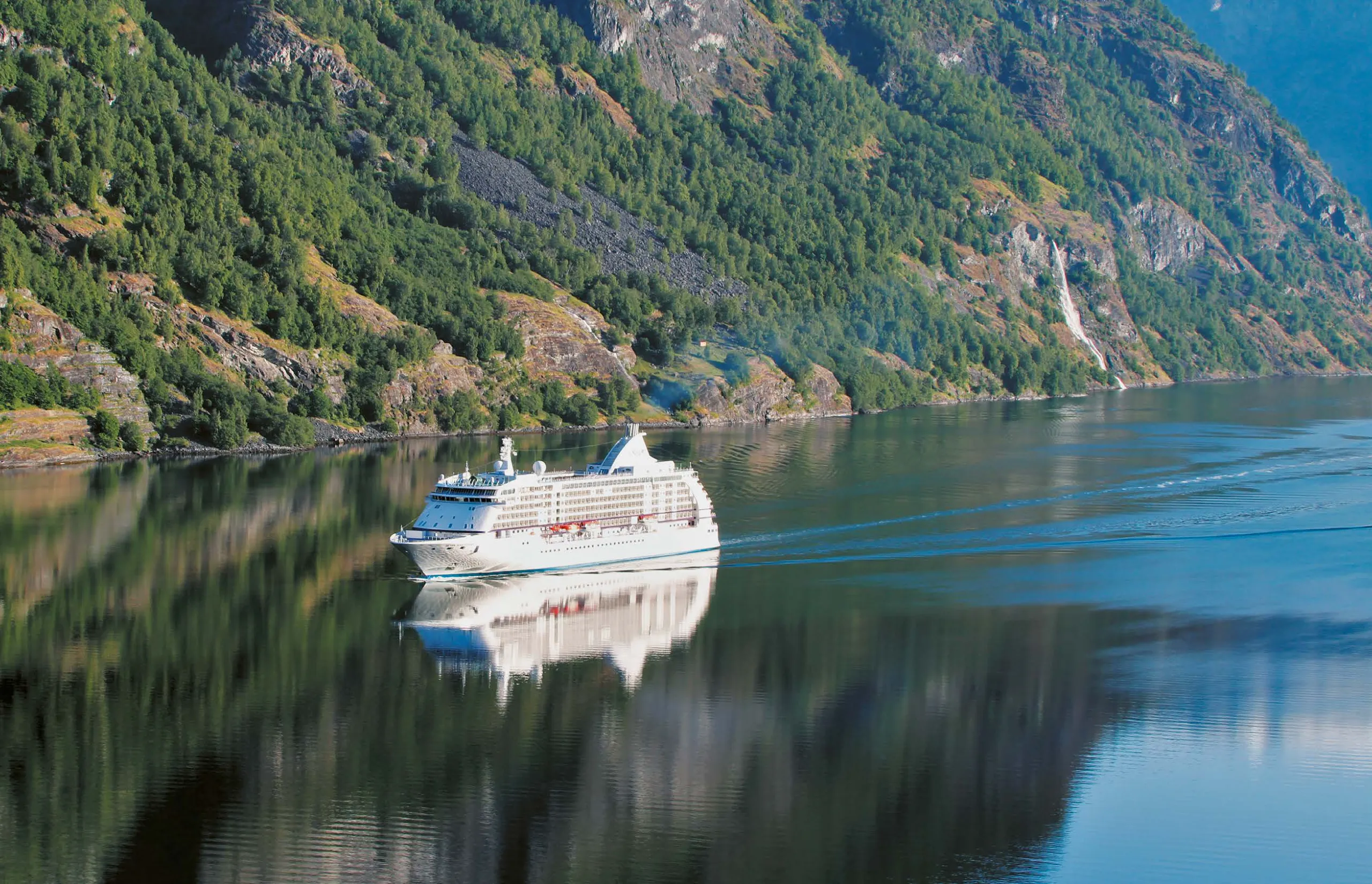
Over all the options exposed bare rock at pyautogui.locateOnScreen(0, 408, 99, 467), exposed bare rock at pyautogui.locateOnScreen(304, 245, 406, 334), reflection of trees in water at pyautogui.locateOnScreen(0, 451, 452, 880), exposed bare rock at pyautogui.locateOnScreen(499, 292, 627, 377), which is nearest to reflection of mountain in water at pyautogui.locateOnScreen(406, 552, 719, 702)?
reflection of trees in water at pyautogui.locateOnScreen(0, 451, 452, 880)

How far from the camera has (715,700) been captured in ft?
175

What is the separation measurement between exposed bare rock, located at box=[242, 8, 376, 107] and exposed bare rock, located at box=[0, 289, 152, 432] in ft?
230

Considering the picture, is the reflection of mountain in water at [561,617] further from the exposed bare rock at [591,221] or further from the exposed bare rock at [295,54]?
the exposed bare rock at [295,54]

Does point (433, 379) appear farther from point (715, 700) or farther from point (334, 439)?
point (715, 700)

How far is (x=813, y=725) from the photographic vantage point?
5069 cm

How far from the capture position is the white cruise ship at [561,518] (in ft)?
232

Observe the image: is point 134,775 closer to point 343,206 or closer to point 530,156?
point 343,206

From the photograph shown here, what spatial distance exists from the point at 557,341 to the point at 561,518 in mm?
80215

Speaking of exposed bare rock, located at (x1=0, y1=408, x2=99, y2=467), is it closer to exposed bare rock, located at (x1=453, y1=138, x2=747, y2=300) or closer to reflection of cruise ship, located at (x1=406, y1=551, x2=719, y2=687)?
reflection of cruise ship, located at (x1=406, y1=551, x2=719, y2=687)

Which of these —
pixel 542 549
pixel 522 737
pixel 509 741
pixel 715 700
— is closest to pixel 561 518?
pixel 542 549

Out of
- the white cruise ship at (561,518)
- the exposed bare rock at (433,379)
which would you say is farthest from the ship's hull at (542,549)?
the exposed bare rock at (433,379)

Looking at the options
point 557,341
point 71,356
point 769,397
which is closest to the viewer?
point 71,356

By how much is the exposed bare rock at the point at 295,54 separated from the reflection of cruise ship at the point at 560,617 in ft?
396

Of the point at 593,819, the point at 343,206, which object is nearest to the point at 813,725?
the point at 593,819
